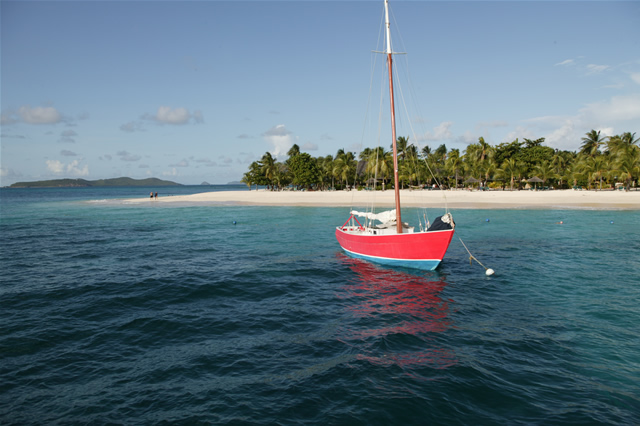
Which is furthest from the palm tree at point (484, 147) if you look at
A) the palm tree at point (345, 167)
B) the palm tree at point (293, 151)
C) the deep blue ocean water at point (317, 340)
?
the deep blue ocean water at point (317, 340)

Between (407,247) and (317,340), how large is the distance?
385 inches

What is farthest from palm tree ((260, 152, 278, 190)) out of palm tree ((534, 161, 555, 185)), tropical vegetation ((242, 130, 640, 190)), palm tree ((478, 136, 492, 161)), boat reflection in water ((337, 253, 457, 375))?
boat reflection in water ((337, 253, 457, 375))

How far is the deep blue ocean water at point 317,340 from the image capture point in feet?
24.6

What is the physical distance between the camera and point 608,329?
11.4 metres

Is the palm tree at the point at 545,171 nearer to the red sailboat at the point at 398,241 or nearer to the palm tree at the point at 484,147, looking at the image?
the palm tree at the point at 484,147

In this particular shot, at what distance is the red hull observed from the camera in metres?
18.0

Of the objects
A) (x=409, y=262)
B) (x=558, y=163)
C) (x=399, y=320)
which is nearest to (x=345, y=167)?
(x=558, y=163)

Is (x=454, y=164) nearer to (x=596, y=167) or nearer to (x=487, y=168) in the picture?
(x=487, y=168)

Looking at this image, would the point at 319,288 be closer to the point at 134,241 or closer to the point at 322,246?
the point at 322,246

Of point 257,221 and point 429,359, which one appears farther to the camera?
point 257,221

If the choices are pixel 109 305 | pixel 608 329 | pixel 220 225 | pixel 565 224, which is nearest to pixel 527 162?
pixel 565 224

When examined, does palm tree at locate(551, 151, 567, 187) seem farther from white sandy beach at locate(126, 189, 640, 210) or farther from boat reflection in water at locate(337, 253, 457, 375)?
boat reflection in water at locate(337, 253, 457, 375)

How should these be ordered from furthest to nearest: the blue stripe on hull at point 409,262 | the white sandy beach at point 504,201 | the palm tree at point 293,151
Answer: the palm tree at point 293,151
the white sandy beach at point 504,201
the blue stripe on hull at point 409,262

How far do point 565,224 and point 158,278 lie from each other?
38083 mm
